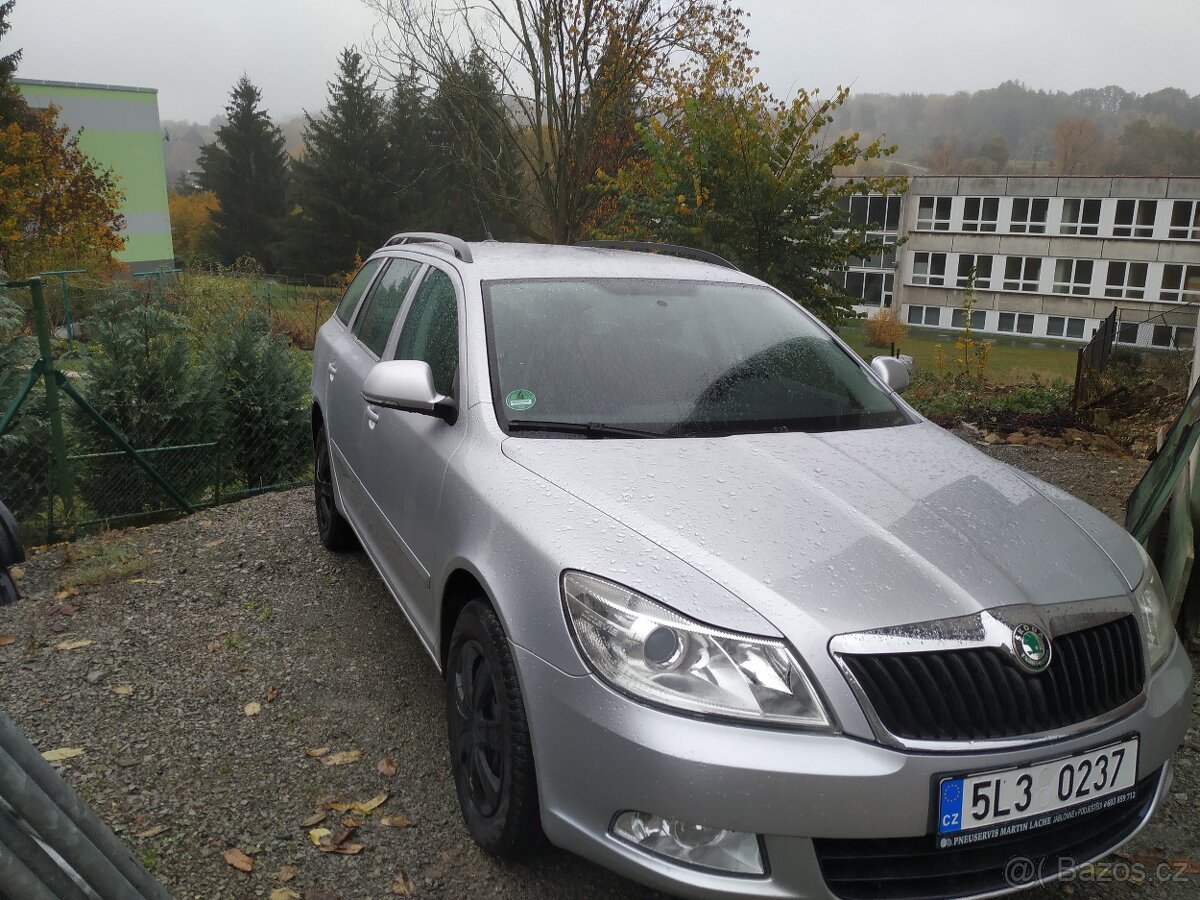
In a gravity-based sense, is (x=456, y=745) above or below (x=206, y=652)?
above

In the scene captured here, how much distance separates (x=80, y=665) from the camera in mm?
4082

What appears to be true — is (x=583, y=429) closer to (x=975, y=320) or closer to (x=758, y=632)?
(x=758, y=632)

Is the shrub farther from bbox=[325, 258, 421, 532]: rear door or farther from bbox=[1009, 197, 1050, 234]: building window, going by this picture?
bbox=[325, 258, 421, 532]: rear door

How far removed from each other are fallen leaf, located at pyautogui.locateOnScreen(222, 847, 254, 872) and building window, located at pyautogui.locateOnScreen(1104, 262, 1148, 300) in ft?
211

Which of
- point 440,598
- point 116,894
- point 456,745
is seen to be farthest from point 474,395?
point 116,894

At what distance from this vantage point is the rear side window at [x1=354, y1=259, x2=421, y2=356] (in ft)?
14.0

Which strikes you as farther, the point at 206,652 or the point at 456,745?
the point at 206,652

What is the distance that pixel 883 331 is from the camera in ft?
196

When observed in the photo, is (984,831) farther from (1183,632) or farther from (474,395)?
(1183,632)

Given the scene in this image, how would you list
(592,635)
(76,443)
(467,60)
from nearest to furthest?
(592,635)
(76,443)
(467,60)

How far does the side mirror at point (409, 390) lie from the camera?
121 inches

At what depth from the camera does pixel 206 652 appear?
4207mm

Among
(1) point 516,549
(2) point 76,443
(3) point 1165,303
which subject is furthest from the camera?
(3) point 1165,303

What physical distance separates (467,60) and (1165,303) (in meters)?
49.1
